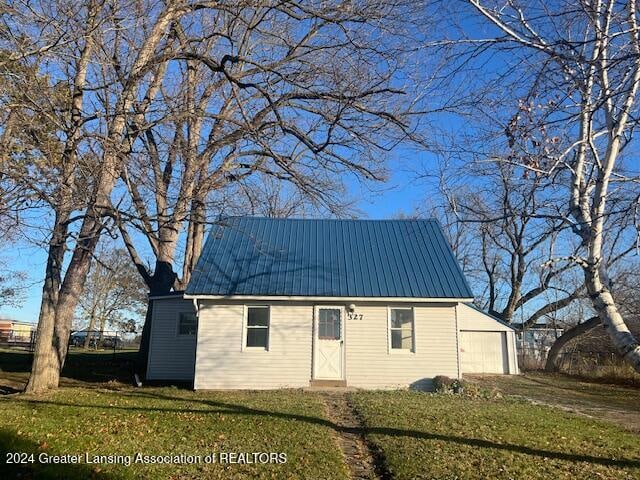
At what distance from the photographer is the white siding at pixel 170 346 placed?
680 inches

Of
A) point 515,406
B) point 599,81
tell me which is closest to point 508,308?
point 515,406

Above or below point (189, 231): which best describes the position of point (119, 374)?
below

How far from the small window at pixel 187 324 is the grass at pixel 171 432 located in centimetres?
540

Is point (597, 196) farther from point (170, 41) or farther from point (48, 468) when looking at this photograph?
point (170, 41)

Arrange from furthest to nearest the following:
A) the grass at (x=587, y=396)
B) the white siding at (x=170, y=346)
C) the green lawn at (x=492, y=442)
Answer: the white siding at (x=170, y=346) → the grass at (x=587, y=396) → the green lawn at (x=492, y=442)

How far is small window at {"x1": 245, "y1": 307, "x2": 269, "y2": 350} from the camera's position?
48.9ft

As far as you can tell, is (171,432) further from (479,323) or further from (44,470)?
(479,323)

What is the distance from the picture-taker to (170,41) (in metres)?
14.3

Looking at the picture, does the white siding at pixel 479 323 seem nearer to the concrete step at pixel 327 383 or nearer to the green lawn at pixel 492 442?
the concrete step at pixel 327 383

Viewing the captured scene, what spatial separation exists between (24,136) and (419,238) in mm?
12386

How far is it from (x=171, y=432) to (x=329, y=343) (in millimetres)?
7221

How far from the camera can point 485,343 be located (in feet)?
73.9

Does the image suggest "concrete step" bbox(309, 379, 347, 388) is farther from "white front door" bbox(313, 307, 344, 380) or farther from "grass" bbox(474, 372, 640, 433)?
"grass" bbox(474, 372, 640, 433)

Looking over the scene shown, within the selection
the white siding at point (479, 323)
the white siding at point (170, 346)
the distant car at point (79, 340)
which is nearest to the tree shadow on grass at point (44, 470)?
the white siding at point (170, 346)
